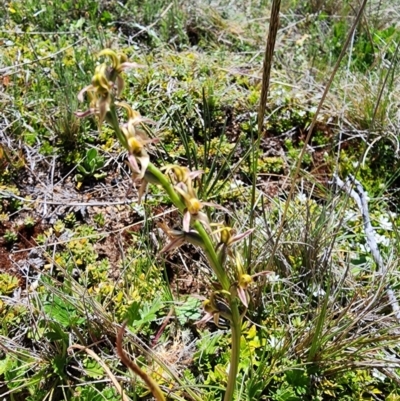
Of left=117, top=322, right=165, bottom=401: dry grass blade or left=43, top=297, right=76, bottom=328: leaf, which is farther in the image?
left=43, top=297, right=76, bottom=328: leaf

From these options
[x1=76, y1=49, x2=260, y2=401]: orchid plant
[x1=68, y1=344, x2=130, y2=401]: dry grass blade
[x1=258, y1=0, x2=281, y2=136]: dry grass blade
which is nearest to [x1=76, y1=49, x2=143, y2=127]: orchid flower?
[x1=76, y1=49, x2=260, y2=401]: orchid plant

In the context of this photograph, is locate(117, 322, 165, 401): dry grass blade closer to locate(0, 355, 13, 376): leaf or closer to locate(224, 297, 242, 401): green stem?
locate(224, 297, 242, 401): green stem

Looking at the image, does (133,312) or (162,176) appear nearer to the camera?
(162,176)

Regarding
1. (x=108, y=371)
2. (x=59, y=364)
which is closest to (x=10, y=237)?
(x=59, y=364)

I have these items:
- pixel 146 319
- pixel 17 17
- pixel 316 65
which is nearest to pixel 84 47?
pixel 17 17

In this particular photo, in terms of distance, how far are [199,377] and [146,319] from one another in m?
0.23

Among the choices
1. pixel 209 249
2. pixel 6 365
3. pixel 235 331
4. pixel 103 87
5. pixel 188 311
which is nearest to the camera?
pixel 103 87

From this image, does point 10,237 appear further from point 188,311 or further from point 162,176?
point 162,176

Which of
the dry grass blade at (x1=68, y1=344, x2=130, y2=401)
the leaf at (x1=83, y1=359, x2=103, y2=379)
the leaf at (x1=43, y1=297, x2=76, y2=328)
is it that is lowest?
the leaf at (x1=83, y1=359, x2=103, y2=379)

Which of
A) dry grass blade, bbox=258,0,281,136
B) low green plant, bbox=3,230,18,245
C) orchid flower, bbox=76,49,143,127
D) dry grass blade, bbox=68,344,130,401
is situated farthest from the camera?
low green plant, bbox=3,230,18,245

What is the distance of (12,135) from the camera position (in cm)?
211

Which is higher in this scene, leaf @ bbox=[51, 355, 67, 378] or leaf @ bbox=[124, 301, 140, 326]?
leaf @ bbox=[124, 301, 140, 326]

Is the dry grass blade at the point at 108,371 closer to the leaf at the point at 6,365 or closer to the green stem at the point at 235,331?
the leaf at the point at 6,365

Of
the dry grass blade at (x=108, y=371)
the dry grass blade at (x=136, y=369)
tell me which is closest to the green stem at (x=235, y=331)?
the dry grass blade at (x=136, y=369)
